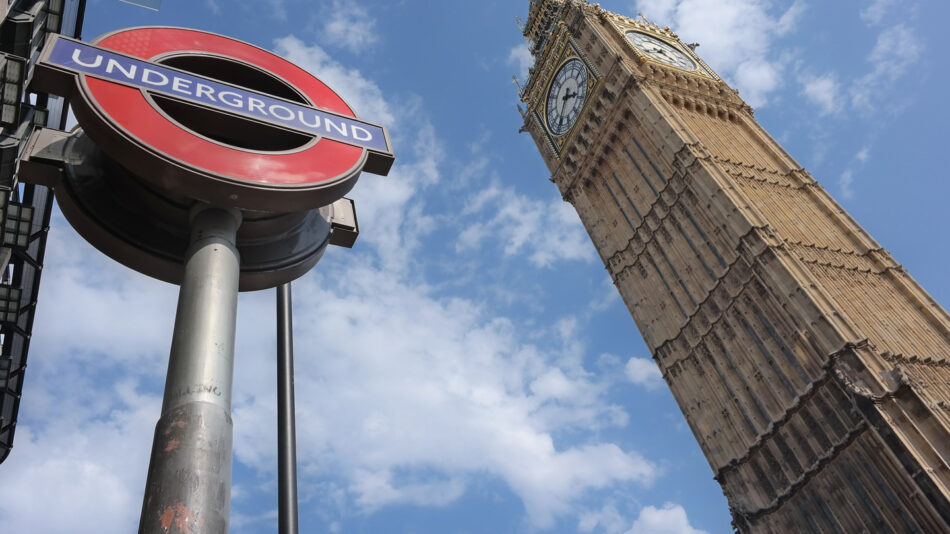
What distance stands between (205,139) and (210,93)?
930 mm

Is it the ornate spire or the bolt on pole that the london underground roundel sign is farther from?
the ornate spire

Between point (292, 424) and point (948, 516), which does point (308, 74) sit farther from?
point (948, 516)

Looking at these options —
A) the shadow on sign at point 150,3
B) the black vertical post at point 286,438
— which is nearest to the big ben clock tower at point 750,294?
the black vertical post at point 286,438

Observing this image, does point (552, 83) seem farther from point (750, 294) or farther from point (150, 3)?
point (150, 3)

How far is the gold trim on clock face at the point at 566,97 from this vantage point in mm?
51531

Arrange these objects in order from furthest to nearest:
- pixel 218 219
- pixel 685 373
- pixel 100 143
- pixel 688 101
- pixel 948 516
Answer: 1. pixel 688 101
2. pixel 685 373
3. pixel 948 516
4. pixel 218 219
5. pixel 100 143

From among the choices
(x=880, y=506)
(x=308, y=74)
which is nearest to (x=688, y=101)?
(x=880, y=506)

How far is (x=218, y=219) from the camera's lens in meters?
7.58

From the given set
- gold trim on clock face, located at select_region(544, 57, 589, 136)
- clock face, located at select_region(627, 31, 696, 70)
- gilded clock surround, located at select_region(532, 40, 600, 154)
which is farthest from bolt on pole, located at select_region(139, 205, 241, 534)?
clock face, located at select_region(627, 31, 696, 70)

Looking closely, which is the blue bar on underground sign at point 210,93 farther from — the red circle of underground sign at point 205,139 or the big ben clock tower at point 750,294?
the big ben clock tower at point 750,294

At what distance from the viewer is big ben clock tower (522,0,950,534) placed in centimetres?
2770

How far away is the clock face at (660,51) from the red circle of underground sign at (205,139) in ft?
151

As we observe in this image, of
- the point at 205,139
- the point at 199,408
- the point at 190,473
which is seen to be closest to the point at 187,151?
the point at 205,139

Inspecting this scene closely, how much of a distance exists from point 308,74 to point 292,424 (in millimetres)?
5135
